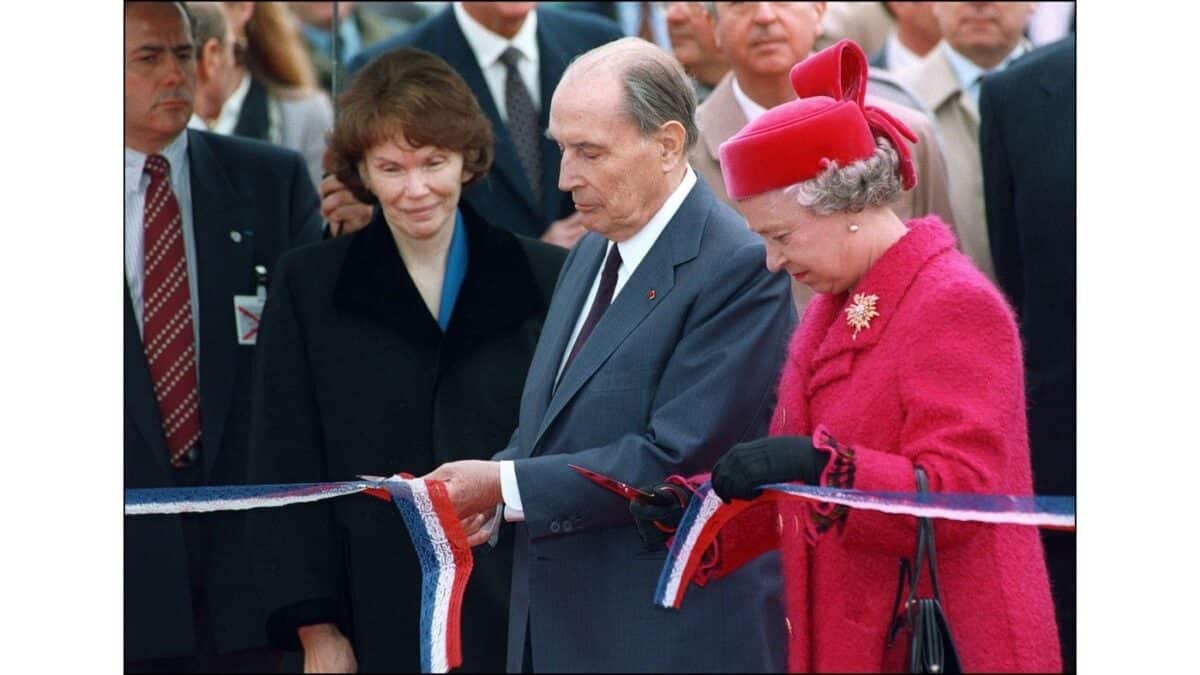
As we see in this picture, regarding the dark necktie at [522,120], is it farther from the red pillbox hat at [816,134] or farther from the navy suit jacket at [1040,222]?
the red pillbox hat at [816,134]

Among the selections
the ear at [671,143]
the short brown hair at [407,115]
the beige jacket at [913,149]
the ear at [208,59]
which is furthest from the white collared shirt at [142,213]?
the ear at [671,143]

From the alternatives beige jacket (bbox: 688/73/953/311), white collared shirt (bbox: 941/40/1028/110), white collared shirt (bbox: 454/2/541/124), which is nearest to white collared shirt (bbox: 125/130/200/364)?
white collared shirt (bbox: 454/2/541/124)

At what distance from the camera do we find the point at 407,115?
14.7 ft

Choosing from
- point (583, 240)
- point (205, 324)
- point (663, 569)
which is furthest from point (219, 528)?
point (663, 569)

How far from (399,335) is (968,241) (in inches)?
70.6

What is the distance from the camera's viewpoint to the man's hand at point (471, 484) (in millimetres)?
3883

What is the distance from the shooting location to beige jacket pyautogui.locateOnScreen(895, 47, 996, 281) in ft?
18.0

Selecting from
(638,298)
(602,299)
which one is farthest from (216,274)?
(638,298)

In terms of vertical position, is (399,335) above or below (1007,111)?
below

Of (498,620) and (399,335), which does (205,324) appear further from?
(498,620)

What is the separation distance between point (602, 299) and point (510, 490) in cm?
44

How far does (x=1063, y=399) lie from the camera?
200 inches

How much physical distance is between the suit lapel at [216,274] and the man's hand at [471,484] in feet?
3.63

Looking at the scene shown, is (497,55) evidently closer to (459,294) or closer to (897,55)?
(459,294)
